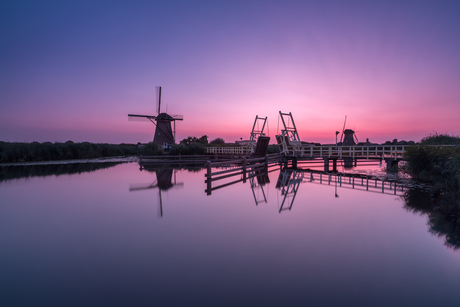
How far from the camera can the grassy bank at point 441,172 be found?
21.4 ft

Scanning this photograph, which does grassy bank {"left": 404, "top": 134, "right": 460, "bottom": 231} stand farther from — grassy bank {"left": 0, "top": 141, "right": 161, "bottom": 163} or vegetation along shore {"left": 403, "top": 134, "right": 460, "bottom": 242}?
grassy bank {"left": 0, "top": 141, "right": 161, "bottom": 163}

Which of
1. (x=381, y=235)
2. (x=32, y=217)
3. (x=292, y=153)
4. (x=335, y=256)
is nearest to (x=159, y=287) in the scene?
(x=335, y=256)

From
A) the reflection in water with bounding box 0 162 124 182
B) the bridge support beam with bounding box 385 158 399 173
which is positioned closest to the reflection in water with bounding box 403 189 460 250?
the bridge support beam with bounding box 385 158 399 173

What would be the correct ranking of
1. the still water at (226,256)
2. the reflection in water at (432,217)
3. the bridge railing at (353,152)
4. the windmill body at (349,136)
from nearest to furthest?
1. the still water at (226,256)
2. the reflection in water at (432,217)
3. the bridge railing at (353,152)
4. the windmill body at (349,136)

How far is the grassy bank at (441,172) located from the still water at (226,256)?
0.76 meters

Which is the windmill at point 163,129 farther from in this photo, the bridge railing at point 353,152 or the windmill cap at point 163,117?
the bridge railing at point 353,152

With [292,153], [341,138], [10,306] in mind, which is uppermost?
[341,138]

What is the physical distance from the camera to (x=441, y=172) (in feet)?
28.9

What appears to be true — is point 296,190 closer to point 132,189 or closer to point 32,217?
point 132,189

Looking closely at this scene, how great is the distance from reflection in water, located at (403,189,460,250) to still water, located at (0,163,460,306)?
123 mm

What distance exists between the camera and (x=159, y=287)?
3.12 metres

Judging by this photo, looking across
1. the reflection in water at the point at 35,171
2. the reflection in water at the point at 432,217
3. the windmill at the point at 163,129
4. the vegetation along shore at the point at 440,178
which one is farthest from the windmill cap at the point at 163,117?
the reflection in water at the point at 432,217

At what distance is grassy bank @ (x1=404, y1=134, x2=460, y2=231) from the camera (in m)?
6.52

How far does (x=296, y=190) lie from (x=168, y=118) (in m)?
30.5
